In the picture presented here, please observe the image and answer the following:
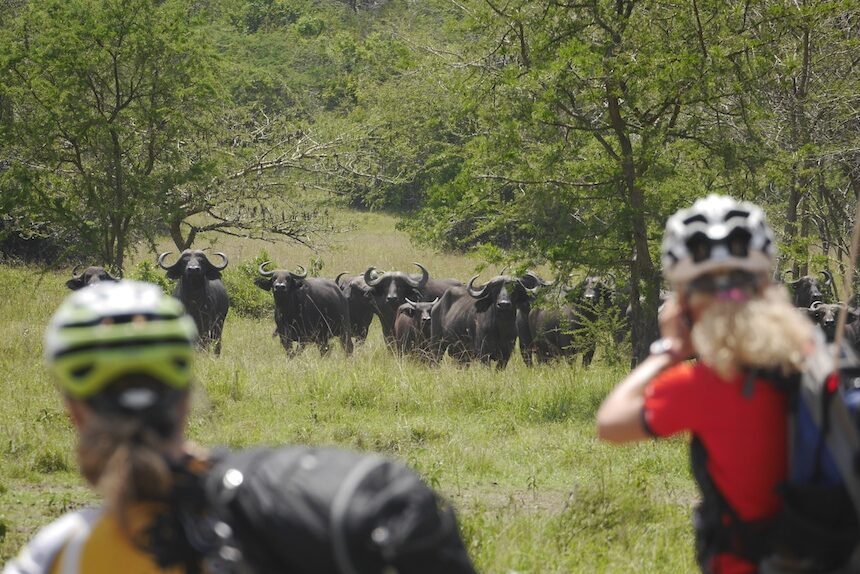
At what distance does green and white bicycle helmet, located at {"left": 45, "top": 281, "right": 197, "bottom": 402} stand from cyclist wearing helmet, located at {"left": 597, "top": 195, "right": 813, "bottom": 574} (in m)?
1.18

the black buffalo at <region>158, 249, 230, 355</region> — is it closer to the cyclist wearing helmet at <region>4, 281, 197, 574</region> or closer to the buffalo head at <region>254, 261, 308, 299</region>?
the buffalo head at <region>254, 261, 308, 299</region>

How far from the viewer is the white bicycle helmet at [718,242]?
8.96ft

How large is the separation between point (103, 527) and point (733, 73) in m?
10.9

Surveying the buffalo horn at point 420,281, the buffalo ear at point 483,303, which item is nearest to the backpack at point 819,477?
the buffalo ear at point 483,303

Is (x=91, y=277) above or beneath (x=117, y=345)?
beneath

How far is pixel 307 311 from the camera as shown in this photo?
1880 cm

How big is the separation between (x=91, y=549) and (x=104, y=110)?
19.2 metres

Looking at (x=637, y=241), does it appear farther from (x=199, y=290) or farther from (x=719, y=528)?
(x=719, y=528)

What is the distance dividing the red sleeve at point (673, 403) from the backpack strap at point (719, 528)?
0.08 meters

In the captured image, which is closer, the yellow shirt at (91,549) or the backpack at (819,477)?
the yellow shirt at (91,549)

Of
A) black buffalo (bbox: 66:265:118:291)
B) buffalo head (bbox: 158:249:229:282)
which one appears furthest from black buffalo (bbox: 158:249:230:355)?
black buffalo (bbox: 66:265:118:291)

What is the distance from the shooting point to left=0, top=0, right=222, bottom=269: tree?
64.4 ft

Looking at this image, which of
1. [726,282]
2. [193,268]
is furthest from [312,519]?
[193,268]

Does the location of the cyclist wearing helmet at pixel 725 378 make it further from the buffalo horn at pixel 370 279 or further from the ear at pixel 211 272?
the buffalo horn at pixel 370 279
